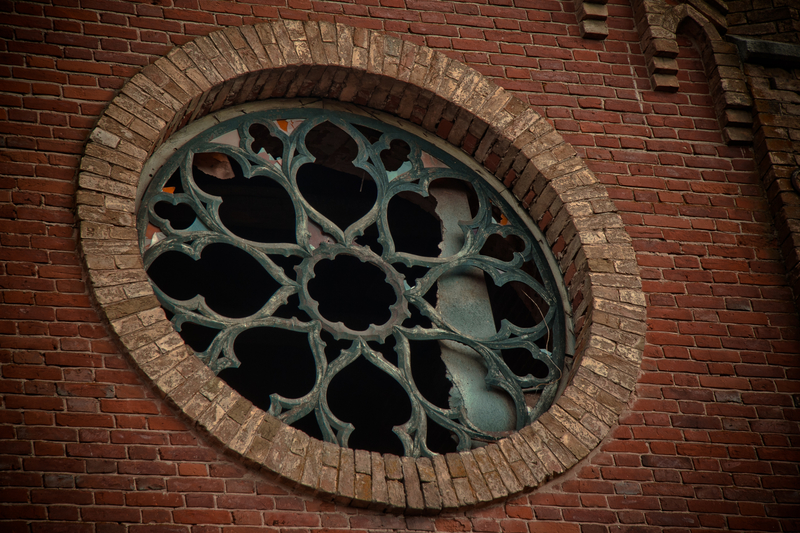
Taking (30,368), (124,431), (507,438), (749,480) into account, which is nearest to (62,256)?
(30,368)

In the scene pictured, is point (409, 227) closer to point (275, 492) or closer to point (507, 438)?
point (507, 438)

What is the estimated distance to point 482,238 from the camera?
18.4ft

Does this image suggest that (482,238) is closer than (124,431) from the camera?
No

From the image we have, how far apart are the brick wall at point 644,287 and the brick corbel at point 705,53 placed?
3.0 inches

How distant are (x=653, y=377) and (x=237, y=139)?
296 cm

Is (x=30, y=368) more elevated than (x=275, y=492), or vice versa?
(x=30, y=368)

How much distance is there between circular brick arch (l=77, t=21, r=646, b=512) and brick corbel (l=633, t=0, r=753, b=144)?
108cm

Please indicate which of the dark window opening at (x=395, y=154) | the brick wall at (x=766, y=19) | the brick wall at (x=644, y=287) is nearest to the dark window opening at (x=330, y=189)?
the dark window opening at (x=395, y=154)

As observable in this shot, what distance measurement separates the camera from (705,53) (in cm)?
621

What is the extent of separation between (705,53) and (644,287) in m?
2.04

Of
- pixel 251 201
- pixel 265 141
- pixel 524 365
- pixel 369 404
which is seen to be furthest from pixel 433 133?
pixel 369 404

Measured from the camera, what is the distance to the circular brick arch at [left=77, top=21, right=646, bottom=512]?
4309 mm

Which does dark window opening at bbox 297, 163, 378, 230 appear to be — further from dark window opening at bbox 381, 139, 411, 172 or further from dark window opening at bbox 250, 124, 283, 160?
dark window opening at bbox 381, 139, 411, 172

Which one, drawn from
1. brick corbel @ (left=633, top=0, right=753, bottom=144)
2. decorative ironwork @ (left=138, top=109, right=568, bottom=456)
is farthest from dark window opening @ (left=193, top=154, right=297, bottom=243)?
brick corbel @ (left=633, top=0, right=753, bottom=144)
